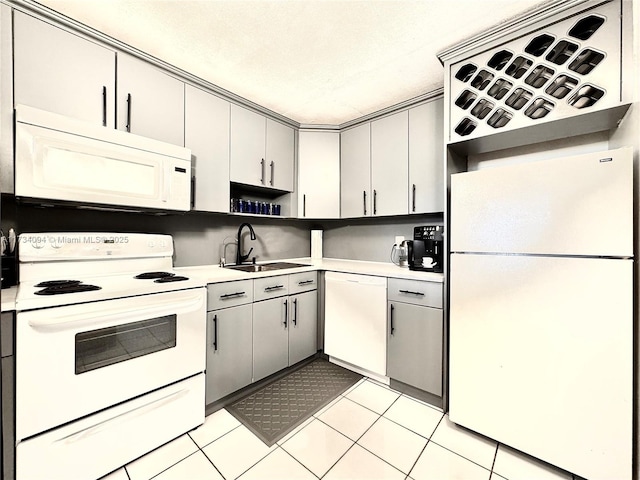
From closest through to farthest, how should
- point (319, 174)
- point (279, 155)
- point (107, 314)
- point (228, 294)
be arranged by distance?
point (107, 314) < point (228, 294) < point (279, 155) < point (319, 174)

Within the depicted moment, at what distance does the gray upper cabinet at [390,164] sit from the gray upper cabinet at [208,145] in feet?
4.37

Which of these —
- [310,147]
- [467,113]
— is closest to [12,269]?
[310,147]

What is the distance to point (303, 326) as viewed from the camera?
238cm

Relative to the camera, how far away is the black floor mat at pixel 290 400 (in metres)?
1.65

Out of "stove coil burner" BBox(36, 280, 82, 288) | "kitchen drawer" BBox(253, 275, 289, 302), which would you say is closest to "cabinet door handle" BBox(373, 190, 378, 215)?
"kitchen drawer" BBox(253, 275, 289, 302)

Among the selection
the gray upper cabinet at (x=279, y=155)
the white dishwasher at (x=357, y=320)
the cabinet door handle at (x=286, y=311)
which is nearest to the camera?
the white dishwasher at (x=357, y=320)

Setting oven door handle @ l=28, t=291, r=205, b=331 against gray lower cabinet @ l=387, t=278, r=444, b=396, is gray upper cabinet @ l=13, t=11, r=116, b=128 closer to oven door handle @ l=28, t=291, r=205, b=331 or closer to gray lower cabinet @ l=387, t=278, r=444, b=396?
oven door handle @ l=28, t=291, r=205, b=331

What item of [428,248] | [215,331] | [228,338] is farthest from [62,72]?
[428,248]

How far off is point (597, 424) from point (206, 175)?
2.67 m

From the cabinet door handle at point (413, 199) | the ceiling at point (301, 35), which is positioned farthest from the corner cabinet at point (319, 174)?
the cabinet door handle at point (413, 199)

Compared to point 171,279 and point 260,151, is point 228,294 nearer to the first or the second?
point 171,279

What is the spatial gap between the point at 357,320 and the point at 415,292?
57 cm

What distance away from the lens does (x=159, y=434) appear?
1453 millimetres

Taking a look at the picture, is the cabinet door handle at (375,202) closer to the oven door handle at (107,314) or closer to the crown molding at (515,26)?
the crown molding at (515,26)
